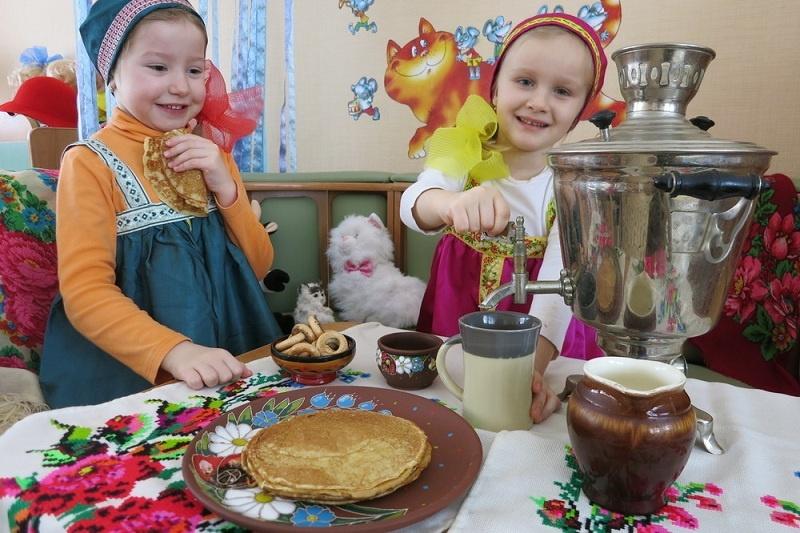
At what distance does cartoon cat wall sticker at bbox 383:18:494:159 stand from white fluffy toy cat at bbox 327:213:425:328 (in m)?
0.54

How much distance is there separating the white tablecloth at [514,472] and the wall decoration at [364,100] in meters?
1.62

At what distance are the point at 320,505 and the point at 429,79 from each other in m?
1.77

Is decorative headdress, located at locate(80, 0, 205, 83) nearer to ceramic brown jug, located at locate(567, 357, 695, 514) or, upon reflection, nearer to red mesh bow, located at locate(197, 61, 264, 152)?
red mesh bow, located at locate(197, 61, 264, 152)

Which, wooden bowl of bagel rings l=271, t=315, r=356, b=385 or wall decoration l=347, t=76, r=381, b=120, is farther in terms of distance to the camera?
wall decoration l=347, t=76, r=381, b=120

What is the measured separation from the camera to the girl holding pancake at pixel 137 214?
0.96 metres

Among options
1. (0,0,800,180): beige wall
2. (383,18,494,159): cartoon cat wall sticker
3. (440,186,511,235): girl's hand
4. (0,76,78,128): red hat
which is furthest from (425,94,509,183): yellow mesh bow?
(0,76,78,128): red hat

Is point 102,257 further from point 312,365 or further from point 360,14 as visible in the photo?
point 360,14

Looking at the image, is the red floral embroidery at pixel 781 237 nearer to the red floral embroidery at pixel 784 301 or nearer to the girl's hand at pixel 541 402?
the red floral embroidery at pixel 784 301

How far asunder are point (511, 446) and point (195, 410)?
38 cm

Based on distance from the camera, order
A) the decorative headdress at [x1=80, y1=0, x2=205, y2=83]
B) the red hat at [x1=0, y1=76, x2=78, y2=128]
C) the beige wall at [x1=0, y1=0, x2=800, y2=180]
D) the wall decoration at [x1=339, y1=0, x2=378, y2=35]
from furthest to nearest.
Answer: the red hat at [x1=0, y1=76, x2=78, y2=128], the wall decoration at [x1=339, y1=0, x2=378, y2=35], the beige wall at [x1=0, y1=0, x2=800, y2=180], the decorative headdress at [x1=80, y1=0, x2=205, y2=83]

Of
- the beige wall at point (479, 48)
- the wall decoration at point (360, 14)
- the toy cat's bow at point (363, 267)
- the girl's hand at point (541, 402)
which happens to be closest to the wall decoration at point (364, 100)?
the beige wall at point (479, 48)

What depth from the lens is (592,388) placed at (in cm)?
49

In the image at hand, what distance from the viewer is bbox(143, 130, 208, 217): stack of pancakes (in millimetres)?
1070

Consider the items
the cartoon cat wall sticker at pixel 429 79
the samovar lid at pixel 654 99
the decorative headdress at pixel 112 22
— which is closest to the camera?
the samovar lid at pixel 654 99
